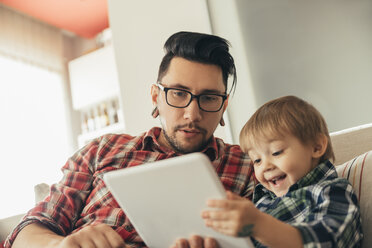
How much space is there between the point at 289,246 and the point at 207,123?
0.65 meters

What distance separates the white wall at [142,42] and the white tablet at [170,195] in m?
1.44

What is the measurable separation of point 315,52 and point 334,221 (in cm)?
128

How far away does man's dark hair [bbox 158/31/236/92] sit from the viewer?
1.28 meters

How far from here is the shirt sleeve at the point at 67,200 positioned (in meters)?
1.09

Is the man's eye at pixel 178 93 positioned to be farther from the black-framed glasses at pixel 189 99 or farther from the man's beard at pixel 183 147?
the man's beard at pixel 183 147

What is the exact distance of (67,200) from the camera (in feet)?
3.82

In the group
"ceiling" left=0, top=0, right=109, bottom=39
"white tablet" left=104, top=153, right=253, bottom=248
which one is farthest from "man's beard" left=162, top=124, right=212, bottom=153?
"ceiling" left=0, top=0, right=109, bottom=39

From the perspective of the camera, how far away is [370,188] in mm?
844

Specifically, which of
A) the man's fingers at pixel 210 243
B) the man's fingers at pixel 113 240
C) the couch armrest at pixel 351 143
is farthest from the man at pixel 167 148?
the man's fingers at pixel 210 243

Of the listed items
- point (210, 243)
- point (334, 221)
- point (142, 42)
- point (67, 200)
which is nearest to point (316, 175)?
point (334, 221)

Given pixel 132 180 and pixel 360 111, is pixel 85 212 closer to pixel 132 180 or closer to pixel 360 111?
pixel 132 180

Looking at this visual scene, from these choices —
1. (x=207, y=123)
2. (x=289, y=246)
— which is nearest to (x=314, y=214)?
(x=289, y=246)

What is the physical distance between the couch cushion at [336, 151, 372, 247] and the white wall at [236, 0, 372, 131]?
2.67 ft

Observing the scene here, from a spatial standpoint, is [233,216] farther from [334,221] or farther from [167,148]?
[167,148]
